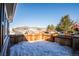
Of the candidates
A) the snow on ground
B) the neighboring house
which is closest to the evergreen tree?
the snow on ground

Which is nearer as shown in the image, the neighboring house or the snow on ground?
the neighboring house

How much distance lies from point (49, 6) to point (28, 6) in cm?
25

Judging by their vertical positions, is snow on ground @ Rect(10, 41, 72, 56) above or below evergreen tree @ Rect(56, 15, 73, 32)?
below

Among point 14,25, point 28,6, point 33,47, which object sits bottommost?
point 33,47

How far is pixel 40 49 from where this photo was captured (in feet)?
9.52

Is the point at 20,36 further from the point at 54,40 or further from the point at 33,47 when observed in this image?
the point at 54,40

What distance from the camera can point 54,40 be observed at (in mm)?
2900

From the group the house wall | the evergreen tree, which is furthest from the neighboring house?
the evergreen tree

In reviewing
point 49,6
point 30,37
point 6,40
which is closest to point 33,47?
point 30,37

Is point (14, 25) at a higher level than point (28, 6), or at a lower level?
lower

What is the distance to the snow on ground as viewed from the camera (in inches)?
114

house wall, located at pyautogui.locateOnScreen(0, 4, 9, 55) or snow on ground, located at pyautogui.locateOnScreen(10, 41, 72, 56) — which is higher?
house wall, located at pyautogui.locateOnScreen(0, 4, 9, 55)

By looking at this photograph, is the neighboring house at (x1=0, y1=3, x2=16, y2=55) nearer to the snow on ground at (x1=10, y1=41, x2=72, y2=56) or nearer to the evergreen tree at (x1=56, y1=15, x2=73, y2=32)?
the snow on ground at (x1=10, y1=41, x2=72, y2=56)

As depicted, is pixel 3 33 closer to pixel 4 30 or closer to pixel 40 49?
pixel 4 30
